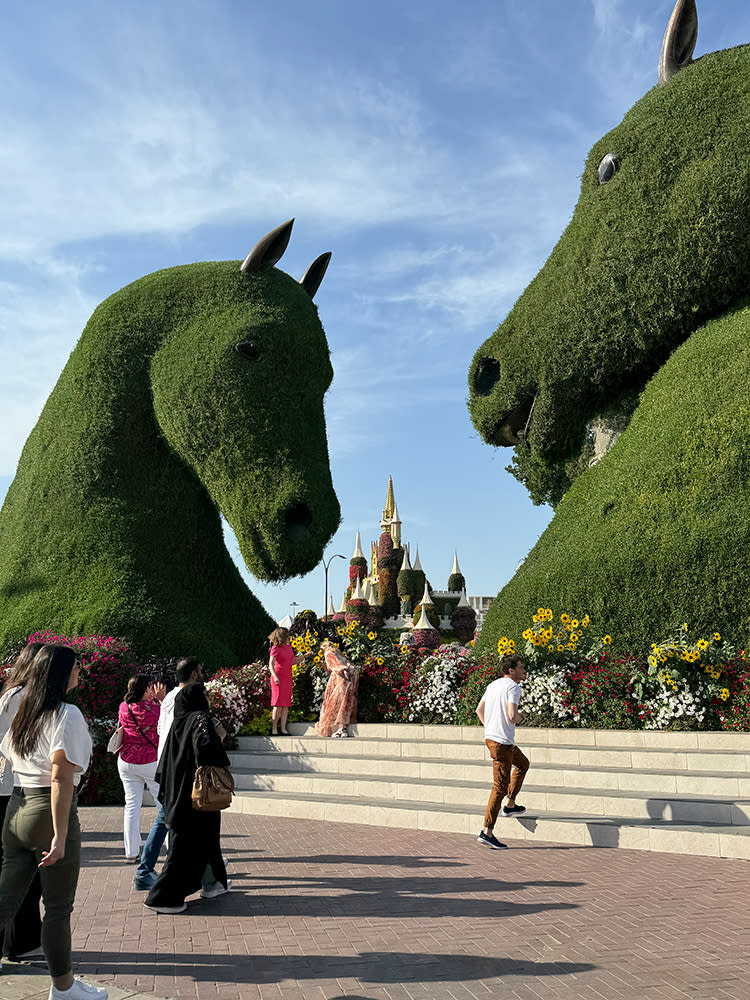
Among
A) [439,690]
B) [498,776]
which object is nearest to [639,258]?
[439,690]

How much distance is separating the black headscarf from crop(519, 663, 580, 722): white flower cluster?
16.4 ft

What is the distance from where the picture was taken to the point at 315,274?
16406mm

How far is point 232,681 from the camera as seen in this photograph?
12.3m

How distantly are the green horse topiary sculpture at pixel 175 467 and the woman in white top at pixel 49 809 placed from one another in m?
8.97

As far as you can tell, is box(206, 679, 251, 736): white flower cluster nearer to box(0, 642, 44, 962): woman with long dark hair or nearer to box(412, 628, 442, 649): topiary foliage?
box(412, 628, 442, 649): topiary foliage

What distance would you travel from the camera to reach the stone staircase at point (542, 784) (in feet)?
23.3

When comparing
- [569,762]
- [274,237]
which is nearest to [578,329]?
[274,237]

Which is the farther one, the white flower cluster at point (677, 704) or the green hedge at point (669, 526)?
the green hedge at point (669, 526)

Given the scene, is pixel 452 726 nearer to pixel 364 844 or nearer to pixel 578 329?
pixel 364 844

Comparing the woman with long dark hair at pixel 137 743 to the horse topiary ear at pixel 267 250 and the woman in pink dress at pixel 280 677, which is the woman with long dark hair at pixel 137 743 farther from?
the horse topiary ear at pixel 267 250

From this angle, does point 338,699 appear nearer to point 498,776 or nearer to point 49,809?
point 498,776

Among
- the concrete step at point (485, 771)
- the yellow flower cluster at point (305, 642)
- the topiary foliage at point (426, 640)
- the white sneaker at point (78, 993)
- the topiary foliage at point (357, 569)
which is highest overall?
the topiary foliage at point (357, 569)

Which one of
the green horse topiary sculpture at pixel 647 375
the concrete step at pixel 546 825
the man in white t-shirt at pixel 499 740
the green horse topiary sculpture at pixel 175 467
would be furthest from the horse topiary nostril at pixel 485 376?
the man in white t-shirt at pixel 499 740

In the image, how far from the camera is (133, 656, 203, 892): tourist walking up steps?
6012 mm
